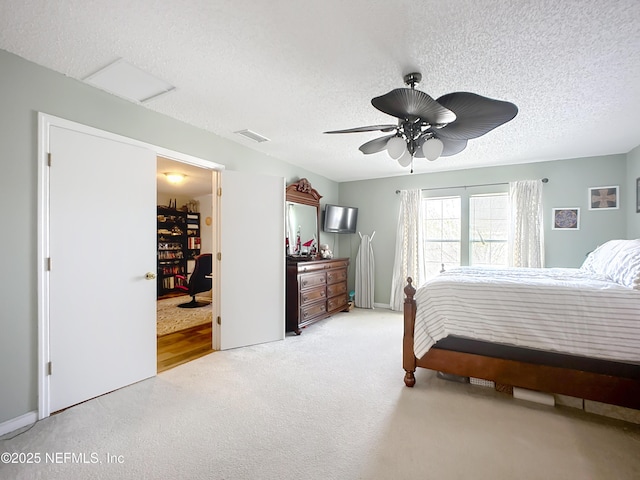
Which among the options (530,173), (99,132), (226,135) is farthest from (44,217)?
(530,173)

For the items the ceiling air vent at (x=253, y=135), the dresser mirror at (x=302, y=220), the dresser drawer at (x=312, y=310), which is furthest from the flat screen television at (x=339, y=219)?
the ceiling air vent at (x=253, y=135)

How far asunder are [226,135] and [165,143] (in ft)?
2.41

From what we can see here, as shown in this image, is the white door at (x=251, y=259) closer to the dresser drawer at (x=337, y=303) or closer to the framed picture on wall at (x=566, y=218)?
the dresser drawer at (x=337, y=303)

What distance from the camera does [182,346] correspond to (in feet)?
11.3

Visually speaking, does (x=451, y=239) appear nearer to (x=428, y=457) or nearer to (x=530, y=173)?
(x=530, y=173)

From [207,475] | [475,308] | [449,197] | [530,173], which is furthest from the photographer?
[449,197]

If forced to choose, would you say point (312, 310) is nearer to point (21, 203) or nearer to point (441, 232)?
point (441, 232)

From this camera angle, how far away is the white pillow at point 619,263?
2.16 metres

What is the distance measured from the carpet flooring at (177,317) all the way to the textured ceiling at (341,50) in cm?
283

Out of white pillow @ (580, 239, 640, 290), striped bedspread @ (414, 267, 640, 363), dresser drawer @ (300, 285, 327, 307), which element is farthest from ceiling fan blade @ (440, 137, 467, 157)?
dresser drawer @ (300, 285, 327, 307)

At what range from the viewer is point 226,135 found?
336 cm

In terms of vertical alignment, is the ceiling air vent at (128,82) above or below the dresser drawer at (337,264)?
above

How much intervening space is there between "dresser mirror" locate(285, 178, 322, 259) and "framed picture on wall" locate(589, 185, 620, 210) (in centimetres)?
389

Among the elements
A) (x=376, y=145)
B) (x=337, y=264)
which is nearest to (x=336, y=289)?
(x=337, y=264)
